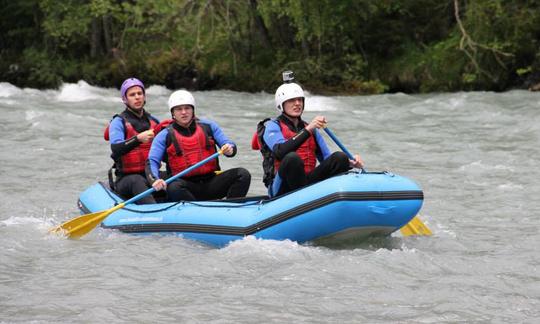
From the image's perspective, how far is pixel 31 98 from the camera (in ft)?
60.7

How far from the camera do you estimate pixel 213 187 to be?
7.42m

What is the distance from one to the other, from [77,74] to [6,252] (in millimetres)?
15323

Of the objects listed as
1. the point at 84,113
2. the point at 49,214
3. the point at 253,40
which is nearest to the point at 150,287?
the point at 49,214

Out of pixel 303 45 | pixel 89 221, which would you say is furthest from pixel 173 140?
pixel 303 45

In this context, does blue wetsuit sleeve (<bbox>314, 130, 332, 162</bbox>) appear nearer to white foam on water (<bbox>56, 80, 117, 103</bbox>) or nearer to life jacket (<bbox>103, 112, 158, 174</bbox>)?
life jacket (<bbox>103, 112, 158, 174</bbox>)

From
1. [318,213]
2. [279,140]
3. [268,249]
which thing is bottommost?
[268,249]

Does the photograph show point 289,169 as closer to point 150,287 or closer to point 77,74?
point 150,287

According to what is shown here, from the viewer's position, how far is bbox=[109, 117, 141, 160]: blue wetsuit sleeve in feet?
24.6

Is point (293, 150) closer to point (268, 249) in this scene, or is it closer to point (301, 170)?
point (301, 170)

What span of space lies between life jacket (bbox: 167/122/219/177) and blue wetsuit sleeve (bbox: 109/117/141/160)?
0.99 ft

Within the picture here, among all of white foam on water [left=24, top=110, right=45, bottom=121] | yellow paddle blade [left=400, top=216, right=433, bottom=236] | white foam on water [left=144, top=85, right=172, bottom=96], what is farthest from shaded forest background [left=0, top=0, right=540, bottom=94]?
yellow paddle blade [left=400, top=216, right=433, bottom=236]

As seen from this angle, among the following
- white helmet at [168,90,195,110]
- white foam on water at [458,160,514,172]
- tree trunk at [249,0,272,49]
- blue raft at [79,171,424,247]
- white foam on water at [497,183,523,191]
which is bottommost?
white foam on water at [497,183,523,191]

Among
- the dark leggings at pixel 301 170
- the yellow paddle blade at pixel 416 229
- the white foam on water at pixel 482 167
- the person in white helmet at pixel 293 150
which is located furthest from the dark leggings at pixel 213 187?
the white foam on water at pixel 482 167

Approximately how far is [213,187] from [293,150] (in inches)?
37.0
